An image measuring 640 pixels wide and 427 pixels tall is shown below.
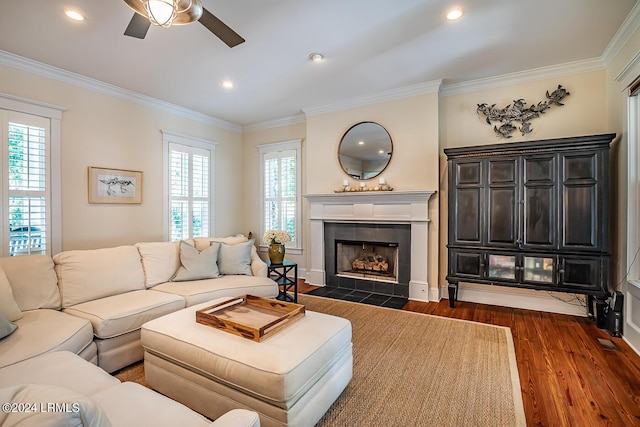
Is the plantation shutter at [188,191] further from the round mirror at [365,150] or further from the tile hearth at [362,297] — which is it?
the round mirror at [365,150]

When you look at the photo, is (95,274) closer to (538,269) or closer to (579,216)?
(538,269)

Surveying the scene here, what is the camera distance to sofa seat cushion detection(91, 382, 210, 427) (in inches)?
46.6

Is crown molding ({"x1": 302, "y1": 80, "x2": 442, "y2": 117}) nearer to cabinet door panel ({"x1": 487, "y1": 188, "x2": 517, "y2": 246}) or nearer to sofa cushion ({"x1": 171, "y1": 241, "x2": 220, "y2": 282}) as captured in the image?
cabinet door panel ({"x1": 487, "y1": 188, "x2": 517, "y2": 246})

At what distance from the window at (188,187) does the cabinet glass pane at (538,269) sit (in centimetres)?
484

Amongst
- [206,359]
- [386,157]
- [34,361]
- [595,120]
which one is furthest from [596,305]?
[34,361]

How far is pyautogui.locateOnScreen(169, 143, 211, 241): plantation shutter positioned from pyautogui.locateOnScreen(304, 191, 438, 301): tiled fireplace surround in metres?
1.92

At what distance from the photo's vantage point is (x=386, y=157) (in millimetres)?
4520

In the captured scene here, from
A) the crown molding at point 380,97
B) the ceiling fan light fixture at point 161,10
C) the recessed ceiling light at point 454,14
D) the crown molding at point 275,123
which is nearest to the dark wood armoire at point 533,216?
the crown molding at point 380,97

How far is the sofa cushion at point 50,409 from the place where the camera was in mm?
678

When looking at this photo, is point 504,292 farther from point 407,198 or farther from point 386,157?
point 386,157

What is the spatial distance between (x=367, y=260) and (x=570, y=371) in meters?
2.84

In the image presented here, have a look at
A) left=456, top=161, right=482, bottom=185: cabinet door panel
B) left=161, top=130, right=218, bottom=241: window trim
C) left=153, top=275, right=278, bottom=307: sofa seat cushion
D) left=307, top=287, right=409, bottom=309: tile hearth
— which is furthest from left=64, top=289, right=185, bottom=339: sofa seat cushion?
left=456, top=161, right=482, bottom=185: cabinet door panel

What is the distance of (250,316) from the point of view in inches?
87.6

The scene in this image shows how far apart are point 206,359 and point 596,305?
386 centimetres
